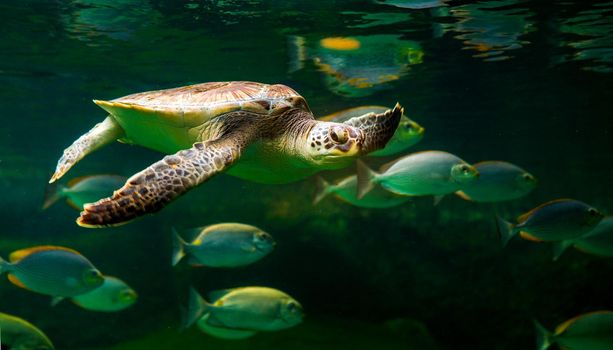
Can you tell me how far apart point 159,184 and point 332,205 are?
9386 millimetres

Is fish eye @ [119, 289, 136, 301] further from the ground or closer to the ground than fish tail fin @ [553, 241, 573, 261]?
closer to the ground

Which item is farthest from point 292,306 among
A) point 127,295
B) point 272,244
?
point 127,295

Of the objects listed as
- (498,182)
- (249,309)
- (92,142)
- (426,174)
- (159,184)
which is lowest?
(249,309)

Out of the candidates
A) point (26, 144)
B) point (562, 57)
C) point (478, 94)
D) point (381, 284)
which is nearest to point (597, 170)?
point (478, 94)

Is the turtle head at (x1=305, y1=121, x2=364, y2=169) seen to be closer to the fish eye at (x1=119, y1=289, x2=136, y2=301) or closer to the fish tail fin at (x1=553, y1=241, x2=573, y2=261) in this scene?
the fish eye at (x1=119, y1=289, x2=136, y2=301)

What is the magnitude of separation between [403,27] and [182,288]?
8.16 metres

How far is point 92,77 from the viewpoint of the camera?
14273 mm

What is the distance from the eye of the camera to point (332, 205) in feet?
39.6

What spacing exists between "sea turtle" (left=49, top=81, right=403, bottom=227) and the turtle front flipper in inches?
0.4

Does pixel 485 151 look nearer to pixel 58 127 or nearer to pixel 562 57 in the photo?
pixel 562 57

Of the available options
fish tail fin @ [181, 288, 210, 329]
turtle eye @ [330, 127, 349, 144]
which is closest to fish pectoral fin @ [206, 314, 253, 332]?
fish tail fin @ [181, 288, 210, 329]

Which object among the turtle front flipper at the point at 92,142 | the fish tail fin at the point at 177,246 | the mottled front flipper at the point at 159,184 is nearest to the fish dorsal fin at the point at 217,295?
the fish tail fin at the point at 177,246

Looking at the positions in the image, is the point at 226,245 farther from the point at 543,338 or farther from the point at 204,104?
the point at 543,338

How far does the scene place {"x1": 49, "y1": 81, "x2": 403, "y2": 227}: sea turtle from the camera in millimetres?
2836
